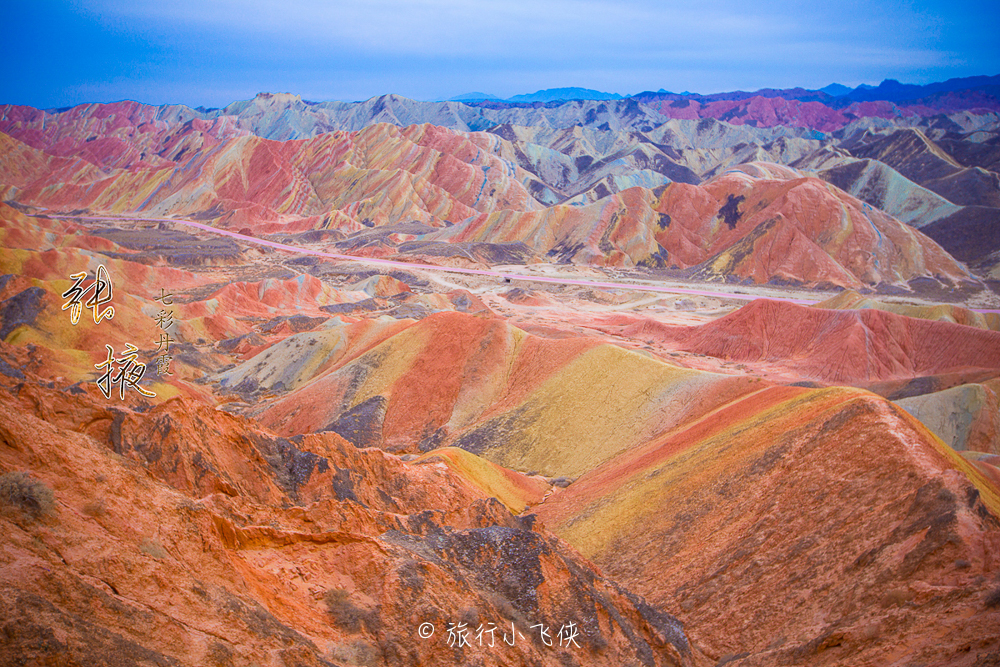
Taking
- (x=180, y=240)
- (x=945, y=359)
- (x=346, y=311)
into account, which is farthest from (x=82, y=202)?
(x=945, y=359)

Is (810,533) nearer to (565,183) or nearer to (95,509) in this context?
(95,509)

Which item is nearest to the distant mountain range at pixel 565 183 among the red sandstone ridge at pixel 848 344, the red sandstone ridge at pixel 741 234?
the red sandstone ridge at pixel 741 234

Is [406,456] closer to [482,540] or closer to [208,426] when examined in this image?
[208,426]

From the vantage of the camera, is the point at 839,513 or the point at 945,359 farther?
the point at 945,359

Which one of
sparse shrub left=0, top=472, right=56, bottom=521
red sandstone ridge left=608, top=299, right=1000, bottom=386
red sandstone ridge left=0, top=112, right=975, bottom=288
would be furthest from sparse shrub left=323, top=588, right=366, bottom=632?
red sandstone ridge left=0, top=112, right=975, bottom=288

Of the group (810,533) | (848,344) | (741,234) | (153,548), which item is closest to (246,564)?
(153,548)

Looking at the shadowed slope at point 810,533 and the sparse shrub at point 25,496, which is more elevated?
the sparse shrub at point 25,496

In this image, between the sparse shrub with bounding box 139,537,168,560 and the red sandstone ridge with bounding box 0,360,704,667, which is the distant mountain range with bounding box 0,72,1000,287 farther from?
the sparse shrub with bounding box 139,537,168,560

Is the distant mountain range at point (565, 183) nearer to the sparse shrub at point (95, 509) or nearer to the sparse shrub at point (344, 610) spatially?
the sparse shrub at point (344, 610)
